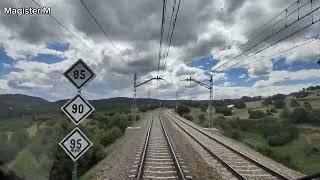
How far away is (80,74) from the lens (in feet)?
31.8

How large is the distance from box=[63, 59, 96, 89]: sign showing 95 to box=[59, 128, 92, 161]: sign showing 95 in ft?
3.46

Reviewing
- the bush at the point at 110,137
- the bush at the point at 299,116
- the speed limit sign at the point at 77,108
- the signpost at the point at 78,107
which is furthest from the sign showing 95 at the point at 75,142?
the bush at the point at 299,116

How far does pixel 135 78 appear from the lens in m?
67.3

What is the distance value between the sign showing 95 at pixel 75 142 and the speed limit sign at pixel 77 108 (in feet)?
1.04

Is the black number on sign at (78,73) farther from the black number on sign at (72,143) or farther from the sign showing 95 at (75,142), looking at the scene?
the black number on sign at (72,143)

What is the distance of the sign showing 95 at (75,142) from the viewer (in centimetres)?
967

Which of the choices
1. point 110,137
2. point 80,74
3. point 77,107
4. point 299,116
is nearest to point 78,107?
point 77,107

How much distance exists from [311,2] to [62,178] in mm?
18704

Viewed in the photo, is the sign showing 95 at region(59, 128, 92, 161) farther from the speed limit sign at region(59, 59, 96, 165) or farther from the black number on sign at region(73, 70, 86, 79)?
the black number on sign at region(73, 70, 86, 79)

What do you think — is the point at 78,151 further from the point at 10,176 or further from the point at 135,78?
the point at 135,78

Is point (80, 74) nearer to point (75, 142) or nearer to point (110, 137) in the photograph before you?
point (75, 142)

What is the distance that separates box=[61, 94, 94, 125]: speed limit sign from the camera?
9.62 meters

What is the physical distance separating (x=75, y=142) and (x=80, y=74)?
4.97ft

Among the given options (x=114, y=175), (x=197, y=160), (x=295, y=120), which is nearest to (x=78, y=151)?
(x=114, y=175)
